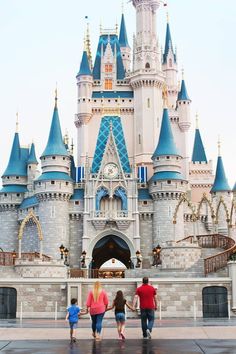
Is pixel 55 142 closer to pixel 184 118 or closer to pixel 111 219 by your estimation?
pixel 111 219

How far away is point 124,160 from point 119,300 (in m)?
50.1

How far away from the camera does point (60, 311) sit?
2738 centimetres

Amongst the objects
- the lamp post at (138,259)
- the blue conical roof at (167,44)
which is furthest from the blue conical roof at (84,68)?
the lamp post at (138,259)

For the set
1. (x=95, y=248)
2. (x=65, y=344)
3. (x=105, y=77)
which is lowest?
(x=65, y=344)

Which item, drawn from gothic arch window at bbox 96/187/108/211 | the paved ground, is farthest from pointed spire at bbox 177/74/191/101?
the paved ground

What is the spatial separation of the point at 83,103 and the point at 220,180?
1724cm

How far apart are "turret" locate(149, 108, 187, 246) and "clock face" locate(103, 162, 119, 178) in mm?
3734

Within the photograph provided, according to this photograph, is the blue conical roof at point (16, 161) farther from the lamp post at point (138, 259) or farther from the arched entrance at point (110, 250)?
the lamp post at point (138, 259)

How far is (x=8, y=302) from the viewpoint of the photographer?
90.4 feet

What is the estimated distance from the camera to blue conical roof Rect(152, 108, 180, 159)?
61.9 m

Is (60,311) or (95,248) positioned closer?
(60,311)

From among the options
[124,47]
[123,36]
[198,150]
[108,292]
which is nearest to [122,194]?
[198,150]

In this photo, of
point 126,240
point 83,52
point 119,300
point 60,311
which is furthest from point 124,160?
point 119,300

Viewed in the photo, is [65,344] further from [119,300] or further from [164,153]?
[164,153]
